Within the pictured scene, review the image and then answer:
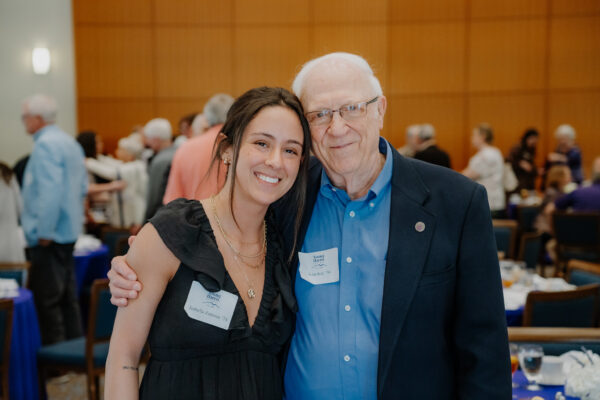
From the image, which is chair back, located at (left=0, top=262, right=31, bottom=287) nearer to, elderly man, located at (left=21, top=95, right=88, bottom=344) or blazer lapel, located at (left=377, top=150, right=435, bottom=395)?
elderly man, located at (left=21, top=95, right=88, bottom=344)

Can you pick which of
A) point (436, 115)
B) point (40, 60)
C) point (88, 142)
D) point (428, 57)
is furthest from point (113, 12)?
point (436, 115)

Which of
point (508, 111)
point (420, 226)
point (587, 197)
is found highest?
point (508, 111)

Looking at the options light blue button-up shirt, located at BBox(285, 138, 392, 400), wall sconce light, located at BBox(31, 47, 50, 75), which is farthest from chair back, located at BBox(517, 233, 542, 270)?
wall sconce light, located at BBox(31, 47, 50, 75)

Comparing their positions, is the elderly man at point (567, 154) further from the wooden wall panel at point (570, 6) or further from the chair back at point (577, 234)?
the chair back at point (577, 234)

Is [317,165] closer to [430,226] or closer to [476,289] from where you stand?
[430,226]

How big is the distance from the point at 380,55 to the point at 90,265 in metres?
6.25

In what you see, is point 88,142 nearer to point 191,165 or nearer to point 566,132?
point 191,165

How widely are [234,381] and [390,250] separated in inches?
20.6

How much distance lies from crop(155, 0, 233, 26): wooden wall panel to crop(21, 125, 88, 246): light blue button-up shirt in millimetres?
5677

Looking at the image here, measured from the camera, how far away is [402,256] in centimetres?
156

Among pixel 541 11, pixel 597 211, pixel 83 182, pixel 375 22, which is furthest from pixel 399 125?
pixel 83 182

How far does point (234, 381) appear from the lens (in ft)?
5.34

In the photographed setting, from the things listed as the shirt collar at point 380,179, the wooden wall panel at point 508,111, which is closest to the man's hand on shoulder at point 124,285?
the shirt collar at point 380,179

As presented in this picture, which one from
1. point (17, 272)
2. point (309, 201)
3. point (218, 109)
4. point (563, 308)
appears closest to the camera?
point (309, 201)
